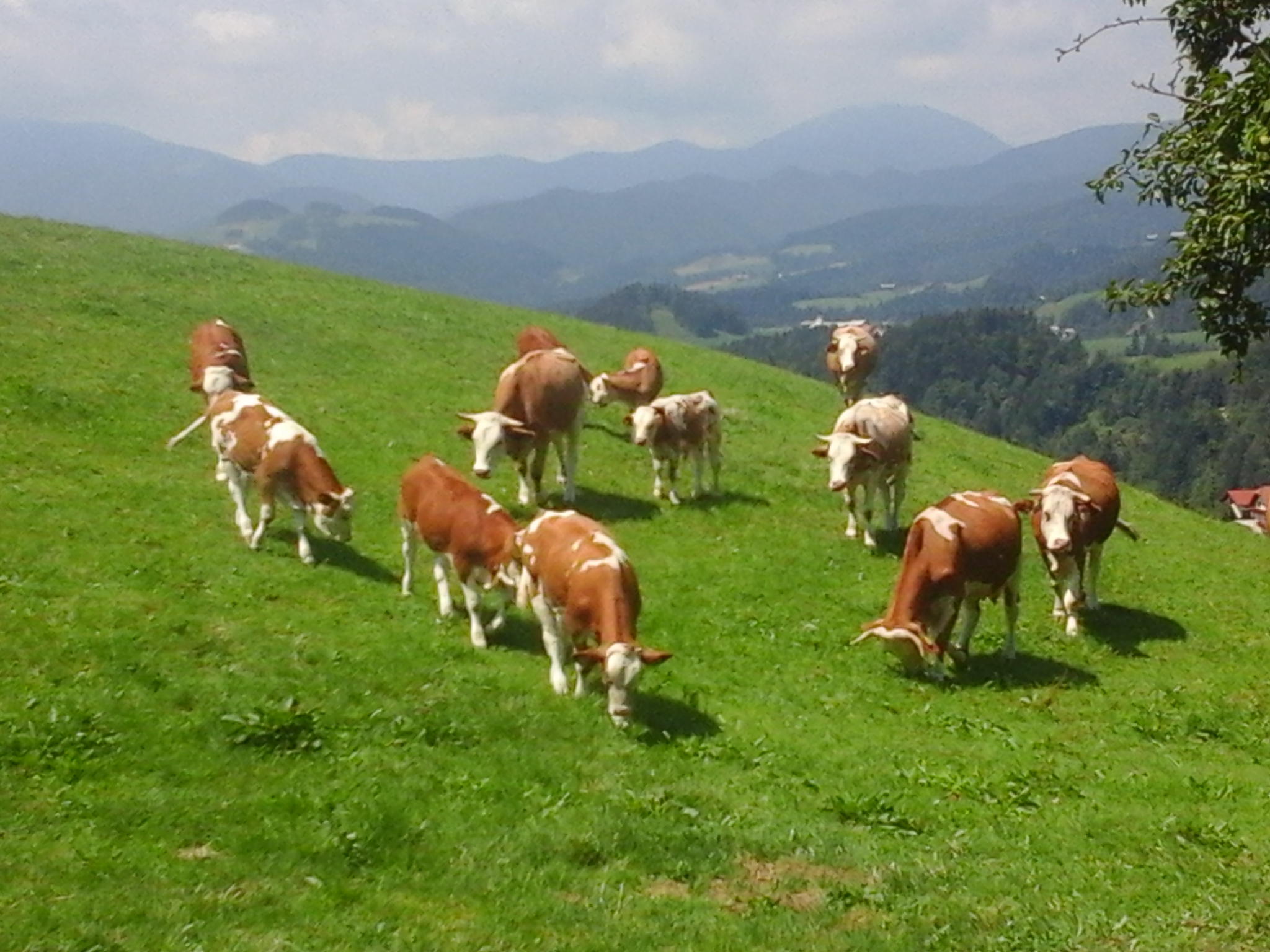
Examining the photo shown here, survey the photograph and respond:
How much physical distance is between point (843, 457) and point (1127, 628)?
5827mm

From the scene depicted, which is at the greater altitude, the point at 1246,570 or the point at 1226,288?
the point at 1226,288

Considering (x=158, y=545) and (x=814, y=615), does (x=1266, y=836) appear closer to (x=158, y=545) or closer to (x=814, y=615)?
(x=814, y=615)

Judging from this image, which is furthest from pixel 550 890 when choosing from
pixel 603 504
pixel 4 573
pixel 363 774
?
pixel 603 504

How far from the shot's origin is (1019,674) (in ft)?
56.4

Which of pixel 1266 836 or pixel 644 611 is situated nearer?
pixel 1266 836

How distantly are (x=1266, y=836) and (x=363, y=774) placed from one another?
9.15 metres

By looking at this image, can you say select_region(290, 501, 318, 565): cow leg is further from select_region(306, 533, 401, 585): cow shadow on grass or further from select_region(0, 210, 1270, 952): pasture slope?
select_region(0, 210, 1270, 952): pasture slope

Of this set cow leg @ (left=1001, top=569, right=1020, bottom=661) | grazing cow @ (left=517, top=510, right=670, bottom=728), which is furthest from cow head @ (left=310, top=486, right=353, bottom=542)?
cow leg @ (left=1001, top=569, right=1020, bottom=661)

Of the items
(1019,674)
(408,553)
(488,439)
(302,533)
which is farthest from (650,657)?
(488,439)

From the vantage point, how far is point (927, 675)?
16.5m

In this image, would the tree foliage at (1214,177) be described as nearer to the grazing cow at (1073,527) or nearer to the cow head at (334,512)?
the grazing cow at (1073,527)

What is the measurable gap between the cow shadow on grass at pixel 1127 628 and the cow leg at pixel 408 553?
11272 millimetres

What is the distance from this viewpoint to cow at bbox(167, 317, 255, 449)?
79.8 feet

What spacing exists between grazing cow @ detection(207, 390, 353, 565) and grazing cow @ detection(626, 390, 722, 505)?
772cm
